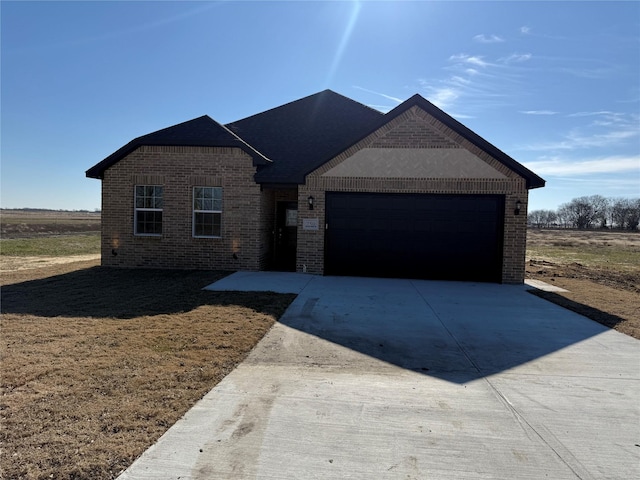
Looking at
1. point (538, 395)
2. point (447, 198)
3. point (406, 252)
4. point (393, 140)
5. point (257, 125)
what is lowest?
point (538, 395)

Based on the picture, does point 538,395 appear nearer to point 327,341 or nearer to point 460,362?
point 460,362

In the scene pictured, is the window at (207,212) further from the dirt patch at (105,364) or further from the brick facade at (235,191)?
the dirt patch at (105,364)

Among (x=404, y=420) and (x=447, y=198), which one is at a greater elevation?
(x=447, y=198)

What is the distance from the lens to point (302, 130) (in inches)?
639

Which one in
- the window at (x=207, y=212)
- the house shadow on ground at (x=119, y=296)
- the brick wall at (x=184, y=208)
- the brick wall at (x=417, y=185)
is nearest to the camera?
the house shadow on ground at (x=119, y=296)

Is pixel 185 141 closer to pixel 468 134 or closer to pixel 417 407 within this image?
pixel 468 134

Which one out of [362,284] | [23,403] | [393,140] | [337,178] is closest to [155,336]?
[23,403]

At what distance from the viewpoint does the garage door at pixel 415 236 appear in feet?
40.1

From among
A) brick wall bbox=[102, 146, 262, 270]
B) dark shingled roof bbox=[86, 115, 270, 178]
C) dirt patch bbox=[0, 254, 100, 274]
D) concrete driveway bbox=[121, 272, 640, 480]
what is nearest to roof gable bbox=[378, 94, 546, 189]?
dark shingled roof bbox=[86, 115, 270, 178]

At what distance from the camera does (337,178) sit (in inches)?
497

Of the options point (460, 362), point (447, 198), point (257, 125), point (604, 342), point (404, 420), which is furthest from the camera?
point (257, 125)

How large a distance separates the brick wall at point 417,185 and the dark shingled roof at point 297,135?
196mm

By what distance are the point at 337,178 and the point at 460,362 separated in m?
8.13

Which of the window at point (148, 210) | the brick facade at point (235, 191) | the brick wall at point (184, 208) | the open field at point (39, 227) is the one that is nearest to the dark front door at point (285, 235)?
the brick facade at point (235, 191)
